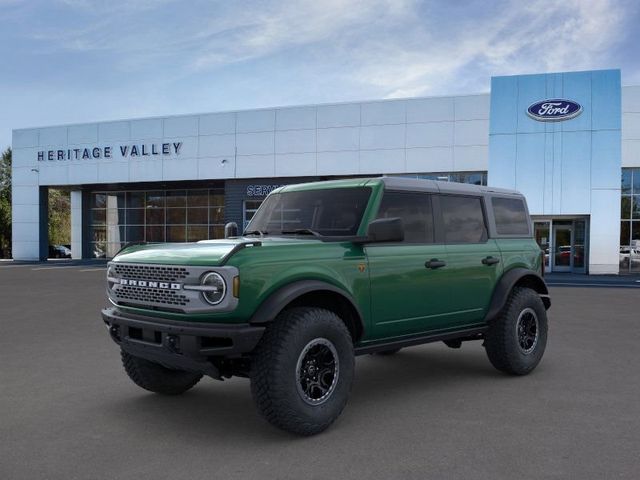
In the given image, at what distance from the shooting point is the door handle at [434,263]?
17.3 feet

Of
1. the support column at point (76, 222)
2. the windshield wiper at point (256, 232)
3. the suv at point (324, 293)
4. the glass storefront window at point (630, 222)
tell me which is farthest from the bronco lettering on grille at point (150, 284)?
the support column at point (76, 222)

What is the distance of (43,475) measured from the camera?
358 centimetres

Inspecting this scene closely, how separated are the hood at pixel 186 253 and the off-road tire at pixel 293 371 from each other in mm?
635

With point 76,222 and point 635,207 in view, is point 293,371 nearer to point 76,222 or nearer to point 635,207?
point 635,207

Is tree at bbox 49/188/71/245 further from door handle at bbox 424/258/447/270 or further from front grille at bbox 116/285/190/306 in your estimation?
door handle at bbox 424/258/447/270

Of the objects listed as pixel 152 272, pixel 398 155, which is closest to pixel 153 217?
pixel 398 155

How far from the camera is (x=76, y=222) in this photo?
126 ft

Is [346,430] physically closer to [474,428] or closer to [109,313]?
[474,428]

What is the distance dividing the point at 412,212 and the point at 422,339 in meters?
1.20

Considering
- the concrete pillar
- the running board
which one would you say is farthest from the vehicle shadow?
the concrete pillar

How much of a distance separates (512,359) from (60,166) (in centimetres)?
3416

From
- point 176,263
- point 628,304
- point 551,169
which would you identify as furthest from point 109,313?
point 551,169

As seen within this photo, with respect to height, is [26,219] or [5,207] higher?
[5,207]

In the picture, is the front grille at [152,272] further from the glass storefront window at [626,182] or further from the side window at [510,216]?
the glass storefront window at [626,182]
